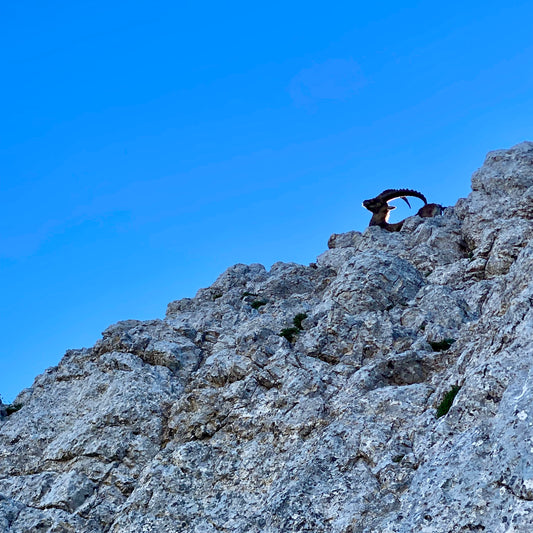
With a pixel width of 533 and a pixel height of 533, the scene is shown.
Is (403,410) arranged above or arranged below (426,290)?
below

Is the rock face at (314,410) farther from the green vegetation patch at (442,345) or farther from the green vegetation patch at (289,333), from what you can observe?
the green vegetation patch at (442,345)

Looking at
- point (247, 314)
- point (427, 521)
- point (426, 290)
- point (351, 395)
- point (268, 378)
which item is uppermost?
point (247, 314)

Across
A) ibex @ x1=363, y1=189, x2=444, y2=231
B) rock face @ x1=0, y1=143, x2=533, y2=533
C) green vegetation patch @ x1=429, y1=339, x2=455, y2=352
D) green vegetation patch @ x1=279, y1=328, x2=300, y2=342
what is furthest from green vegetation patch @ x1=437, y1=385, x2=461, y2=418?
ibex @ x1=363, y1=189, x2=444, y2=231

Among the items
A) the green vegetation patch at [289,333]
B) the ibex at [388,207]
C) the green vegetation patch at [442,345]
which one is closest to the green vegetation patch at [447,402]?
the green vegetation patch at [442,345]

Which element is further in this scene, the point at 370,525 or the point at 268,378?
the point at 268,378

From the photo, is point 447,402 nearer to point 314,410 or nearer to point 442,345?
point 314,410

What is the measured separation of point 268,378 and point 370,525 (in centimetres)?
946

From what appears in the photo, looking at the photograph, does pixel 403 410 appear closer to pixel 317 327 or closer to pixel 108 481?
pixel 317 327

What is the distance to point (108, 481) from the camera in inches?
821

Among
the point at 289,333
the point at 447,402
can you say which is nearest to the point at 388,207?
the point at 289,333

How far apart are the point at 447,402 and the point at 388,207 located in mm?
30474

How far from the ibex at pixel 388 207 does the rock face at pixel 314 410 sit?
24.4 ft

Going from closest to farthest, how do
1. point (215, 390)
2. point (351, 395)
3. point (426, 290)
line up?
point (351, 395), point (215, 390), point (426, 290)

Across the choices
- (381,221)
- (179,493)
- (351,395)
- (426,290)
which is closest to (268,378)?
(351,395)
